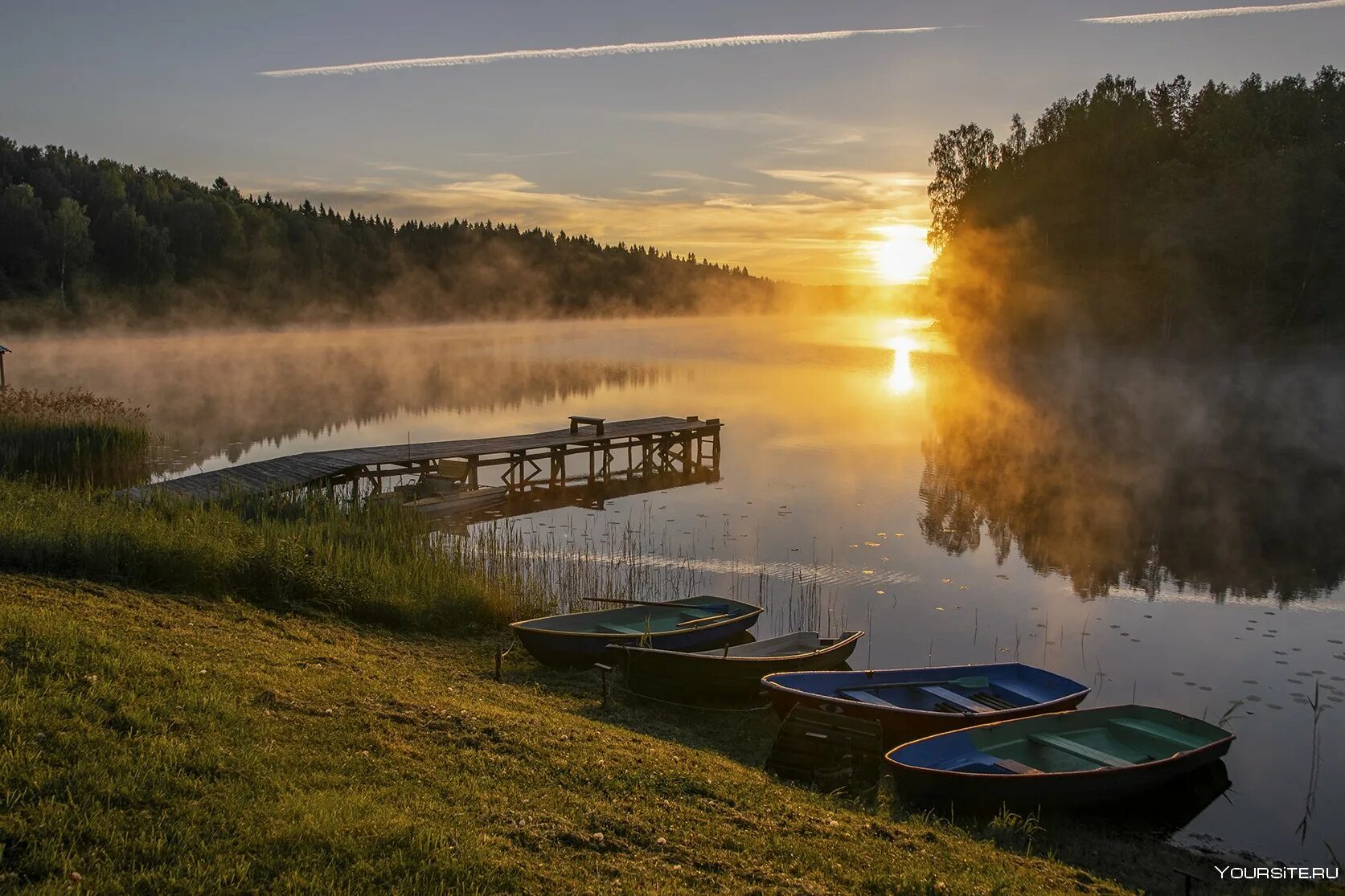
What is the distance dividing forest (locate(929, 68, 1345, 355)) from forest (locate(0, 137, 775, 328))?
195 feet

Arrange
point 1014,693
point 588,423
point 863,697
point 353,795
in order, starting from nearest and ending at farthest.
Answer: point 353,795 < point 863,697 < point 1014,693 < point 588,423

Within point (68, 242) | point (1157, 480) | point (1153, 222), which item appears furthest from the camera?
point (68, 242)

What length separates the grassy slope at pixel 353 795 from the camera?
5203 millimetres

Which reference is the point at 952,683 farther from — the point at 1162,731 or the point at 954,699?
the point at 1162,731

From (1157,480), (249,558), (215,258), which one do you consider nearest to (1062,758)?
(249,558)

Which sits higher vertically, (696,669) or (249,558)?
(249,558)

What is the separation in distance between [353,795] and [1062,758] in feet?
23.3

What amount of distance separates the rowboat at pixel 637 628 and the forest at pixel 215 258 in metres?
62.9

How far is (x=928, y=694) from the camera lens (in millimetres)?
11375

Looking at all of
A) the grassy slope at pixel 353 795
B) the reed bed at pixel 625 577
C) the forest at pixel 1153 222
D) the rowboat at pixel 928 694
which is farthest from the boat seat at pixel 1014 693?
the forest at pixel 1153 222

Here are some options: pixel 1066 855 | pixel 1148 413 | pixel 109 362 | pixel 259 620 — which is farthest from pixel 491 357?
pixel 1066 855

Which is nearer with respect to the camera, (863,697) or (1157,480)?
(863,697)

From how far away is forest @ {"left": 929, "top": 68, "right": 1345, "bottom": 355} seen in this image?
4766 cm

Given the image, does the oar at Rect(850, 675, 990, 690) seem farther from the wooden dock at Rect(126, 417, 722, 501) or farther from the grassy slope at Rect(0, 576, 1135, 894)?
the wooden dock at Rect(126, 417, 722, 501)
